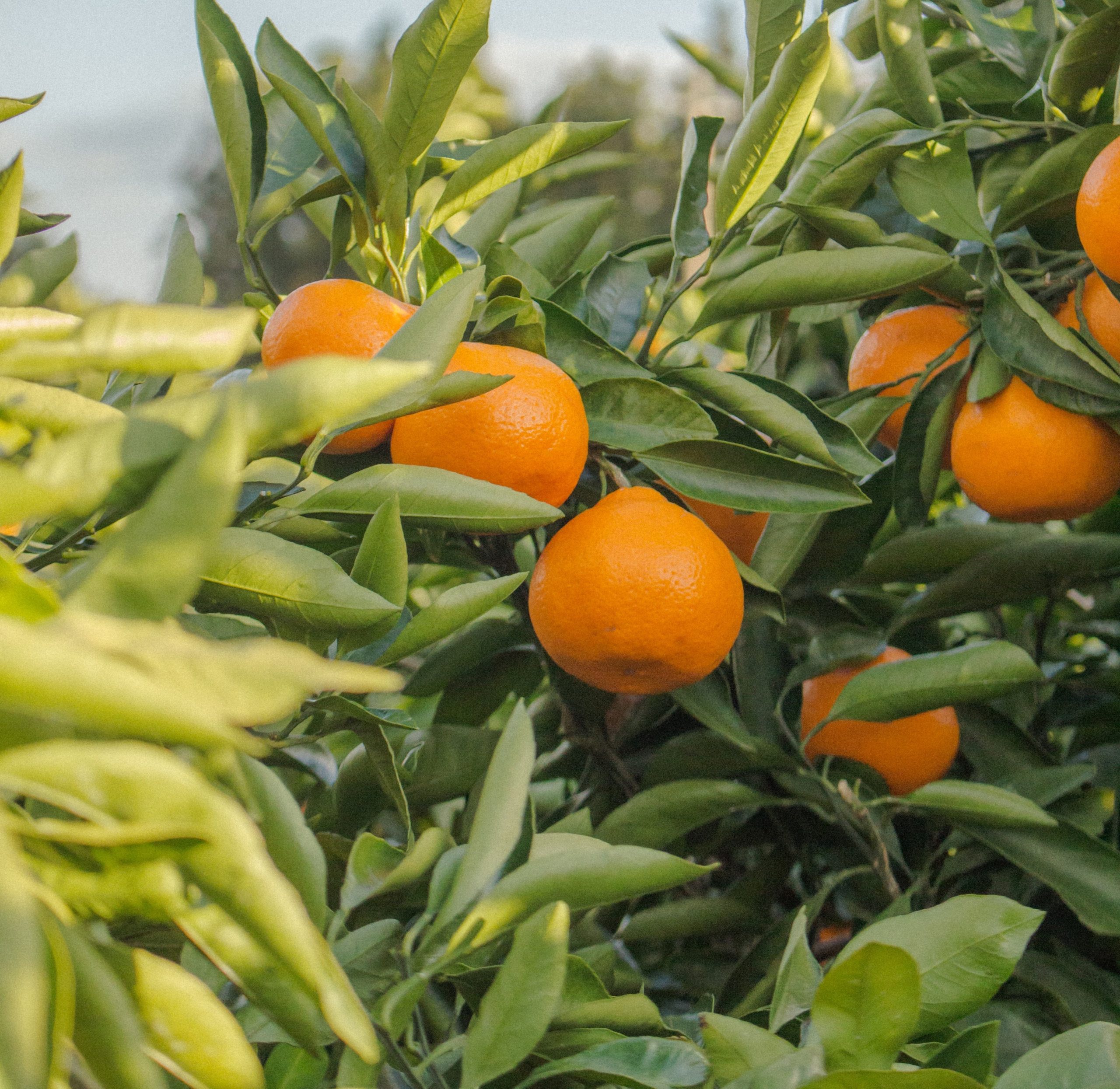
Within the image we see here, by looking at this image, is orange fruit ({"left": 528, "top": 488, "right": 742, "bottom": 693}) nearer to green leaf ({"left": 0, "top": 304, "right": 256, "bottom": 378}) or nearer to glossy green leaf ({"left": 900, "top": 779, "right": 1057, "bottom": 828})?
glossy green leaf ({"left": 900, "top": 779, "right": 1057, "bottom": 828})

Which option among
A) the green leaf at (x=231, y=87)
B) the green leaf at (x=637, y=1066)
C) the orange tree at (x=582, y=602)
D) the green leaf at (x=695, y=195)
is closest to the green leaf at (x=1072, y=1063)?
A: the orange tree at (x=582, y=602)

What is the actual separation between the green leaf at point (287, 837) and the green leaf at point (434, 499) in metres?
0.17

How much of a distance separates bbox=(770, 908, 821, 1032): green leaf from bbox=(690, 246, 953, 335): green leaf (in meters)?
0.38

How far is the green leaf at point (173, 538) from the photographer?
9.8 inches

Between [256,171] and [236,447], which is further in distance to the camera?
[256,171]

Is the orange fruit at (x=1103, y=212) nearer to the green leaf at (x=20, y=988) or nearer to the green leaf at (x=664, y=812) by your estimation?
the green leaf at (x=664, y=812)

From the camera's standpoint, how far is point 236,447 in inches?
10.0

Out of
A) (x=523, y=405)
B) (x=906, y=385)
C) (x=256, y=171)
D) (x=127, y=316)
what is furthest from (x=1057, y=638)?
(x=127, y=316)

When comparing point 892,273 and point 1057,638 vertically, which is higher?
point 892,273

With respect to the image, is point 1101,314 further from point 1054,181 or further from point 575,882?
point 575,882

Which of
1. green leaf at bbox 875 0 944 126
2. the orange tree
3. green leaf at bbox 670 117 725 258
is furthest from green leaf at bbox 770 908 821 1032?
green leaf at bbox 875 0 944 126

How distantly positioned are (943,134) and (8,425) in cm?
61

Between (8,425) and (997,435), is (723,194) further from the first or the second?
(8,425)

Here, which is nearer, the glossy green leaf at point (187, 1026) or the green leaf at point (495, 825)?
the glossy green leaf at point (187, 1026)
